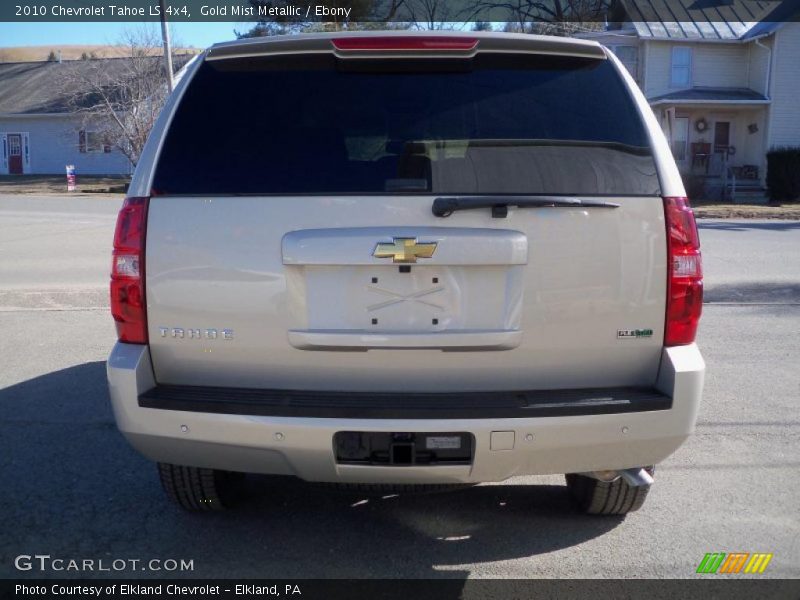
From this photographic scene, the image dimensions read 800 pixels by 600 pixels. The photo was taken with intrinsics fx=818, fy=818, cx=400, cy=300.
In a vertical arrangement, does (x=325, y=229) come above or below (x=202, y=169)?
below

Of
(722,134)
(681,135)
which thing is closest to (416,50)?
(681,135)

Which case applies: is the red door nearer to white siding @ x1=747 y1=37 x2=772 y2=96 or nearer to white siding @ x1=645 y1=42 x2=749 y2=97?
white siding @ x1=645 y1=42 x2=749 y2=97

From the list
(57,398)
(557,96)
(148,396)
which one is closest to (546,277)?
(557,96)

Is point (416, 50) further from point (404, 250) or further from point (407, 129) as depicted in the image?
point (404, 250)

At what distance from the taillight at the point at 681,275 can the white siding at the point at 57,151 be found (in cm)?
4393

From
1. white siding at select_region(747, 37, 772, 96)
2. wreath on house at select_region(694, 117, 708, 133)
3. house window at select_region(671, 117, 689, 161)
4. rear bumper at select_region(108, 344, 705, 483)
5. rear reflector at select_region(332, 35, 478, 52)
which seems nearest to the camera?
rear bumper at select_region(108, 344, 705, 483)

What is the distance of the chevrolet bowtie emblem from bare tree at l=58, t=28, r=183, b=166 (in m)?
32.7

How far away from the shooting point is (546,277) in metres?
3.14

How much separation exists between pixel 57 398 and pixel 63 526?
2.24 metres

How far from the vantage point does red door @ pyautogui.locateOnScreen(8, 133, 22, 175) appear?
46125 millimetres

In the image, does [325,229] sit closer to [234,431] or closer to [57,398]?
[234,431]

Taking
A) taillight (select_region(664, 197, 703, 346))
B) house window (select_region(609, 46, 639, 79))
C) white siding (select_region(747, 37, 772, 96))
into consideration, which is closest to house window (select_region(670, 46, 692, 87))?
house window (select_region(609, 46, 639, 79))

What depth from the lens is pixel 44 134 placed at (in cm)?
4506

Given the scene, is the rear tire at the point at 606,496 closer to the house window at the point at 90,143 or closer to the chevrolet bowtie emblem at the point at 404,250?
the chevrolet bowtie emblem at the point at 404,250
